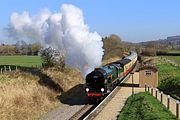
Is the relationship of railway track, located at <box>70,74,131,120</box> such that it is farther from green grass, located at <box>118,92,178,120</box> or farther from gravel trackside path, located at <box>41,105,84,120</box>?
green grass, located at <box>118,92,178,120</box>

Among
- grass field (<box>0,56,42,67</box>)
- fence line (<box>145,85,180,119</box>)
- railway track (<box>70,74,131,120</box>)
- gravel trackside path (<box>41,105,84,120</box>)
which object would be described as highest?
grass field (<box>0,56,42,67</box>)

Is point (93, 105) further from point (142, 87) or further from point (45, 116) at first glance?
point (142, 87)

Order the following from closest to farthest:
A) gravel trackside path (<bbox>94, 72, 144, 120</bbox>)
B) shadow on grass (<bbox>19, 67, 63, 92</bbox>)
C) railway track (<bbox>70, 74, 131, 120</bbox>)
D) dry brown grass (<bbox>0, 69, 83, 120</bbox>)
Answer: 1. gravel trackside path (<bbox>94, 72, 144, 120</bbox>)
2. railway track (<bbox>70, 74, 131, 120</bbox>)
3. dry brown grass (<bbox>0, 69, 83, 120</bbox>)
4. shadow on grass (<bbox>19, 67, 63, 92</bbox>)

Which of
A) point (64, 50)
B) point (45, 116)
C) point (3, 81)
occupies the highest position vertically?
point (64, 50)

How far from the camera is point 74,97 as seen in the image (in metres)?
40.0

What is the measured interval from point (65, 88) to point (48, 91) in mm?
6546

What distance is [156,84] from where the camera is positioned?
153 ft

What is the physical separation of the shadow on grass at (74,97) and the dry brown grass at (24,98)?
83 cm

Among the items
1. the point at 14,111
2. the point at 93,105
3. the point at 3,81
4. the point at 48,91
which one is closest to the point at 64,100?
the point at 48,91

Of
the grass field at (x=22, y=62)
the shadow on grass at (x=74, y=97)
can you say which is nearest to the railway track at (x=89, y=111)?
the shadow on grass at (x=74, y=97)

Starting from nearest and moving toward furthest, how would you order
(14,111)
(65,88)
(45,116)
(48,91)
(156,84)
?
(14,111), (45,116), (48,91), (65,88), (156,84)

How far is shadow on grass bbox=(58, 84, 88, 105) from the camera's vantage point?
120 ft

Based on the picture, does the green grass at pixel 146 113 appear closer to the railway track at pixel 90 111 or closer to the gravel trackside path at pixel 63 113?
the railway track at pixel 90 111

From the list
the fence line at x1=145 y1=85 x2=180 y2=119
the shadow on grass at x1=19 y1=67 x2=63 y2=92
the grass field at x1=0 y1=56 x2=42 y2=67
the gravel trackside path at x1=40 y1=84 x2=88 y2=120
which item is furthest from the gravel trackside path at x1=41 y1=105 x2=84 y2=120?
the grass field at x1=0 y1=56 x2=42 y2=67
